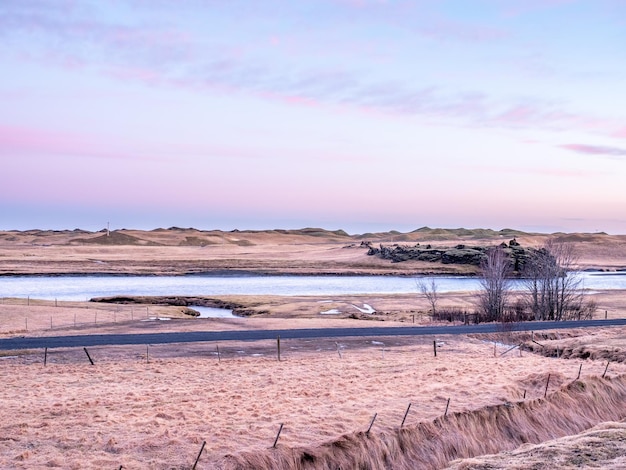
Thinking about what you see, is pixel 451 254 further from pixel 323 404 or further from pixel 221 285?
pixel 323 404

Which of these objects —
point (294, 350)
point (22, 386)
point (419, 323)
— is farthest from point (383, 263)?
point (22, 386)

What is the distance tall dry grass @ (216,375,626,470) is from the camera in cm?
1798

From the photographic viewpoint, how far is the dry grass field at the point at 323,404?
58.1 feet

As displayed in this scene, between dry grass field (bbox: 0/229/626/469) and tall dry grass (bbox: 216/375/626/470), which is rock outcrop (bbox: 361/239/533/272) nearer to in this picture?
dry grass field (bbox: 0/229/626/469)

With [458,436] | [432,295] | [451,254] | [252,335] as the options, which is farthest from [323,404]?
[451,254]

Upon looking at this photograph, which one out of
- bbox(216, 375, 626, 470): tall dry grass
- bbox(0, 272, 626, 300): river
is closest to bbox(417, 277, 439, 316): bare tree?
bbox(0, 272, 626, 300): river

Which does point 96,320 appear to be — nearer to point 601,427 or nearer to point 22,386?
point 22,386

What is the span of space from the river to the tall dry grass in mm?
65741

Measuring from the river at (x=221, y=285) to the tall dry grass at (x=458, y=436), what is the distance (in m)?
65.7

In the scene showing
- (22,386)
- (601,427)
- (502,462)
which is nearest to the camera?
(502,462)

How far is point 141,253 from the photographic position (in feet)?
627

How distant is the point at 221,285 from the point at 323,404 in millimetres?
86987

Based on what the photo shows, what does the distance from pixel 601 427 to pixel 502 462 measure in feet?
18.0

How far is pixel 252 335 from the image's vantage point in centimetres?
4419
